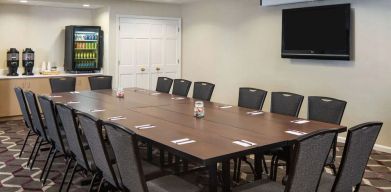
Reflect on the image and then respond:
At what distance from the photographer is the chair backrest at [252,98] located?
4.61m

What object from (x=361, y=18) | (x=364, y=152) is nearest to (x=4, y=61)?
(x=361, y=18)

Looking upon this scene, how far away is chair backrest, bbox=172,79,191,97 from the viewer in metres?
5.68

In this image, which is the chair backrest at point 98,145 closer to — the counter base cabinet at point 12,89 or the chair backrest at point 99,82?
the chair backrest at point 99,82

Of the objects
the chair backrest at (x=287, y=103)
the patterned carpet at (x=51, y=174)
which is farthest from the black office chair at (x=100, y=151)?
the chair backrest at (x=287, y=103)

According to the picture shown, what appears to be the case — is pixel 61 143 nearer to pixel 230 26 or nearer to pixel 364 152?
pixel 364 152

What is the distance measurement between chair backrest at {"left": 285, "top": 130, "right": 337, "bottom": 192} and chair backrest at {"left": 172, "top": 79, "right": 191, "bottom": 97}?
10.9 feet

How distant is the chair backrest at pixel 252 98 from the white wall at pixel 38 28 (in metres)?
4.75

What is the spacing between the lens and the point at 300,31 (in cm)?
610

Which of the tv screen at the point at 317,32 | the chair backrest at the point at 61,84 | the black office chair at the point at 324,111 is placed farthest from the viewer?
the chair backrest at the point at 61,84

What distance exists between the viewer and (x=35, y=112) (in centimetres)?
422

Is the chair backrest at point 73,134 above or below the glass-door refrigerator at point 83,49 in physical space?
below

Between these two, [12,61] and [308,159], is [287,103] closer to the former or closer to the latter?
[308,159]

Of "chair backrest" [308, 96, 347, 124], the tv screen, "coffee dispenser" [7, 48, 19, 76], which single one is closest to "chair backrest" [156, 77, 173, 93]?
the tv screen

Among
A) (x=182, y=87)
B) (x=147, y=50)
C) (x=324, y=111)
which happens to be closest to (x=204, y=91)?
(x=182, y=87)
